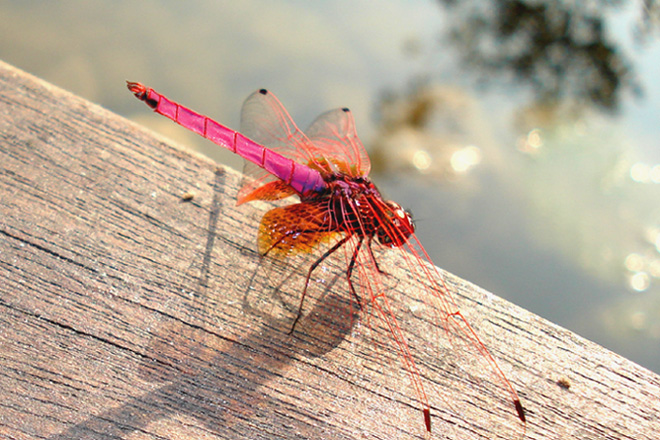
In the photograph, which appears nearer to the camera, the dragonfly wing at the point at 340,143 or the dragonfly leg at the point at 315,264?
the dragonfly leg at the point at 315,264

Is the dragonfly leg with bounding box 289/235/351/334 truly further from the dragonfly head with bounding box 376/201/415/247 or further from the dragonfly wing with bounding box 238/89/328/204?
the dragonfly wing with bounding box 238/89/328/204

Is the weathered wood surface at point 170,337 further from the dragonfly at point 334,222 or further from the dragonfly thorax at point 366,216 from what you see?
the dragonfly thorax at point 366,216

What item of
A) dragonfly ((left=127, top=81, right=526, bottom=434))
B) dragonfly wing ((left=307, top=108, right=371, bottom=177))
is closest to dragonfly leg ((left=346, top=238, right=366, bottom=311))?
dragonfly ((left=127, top=81, right=526, bottom=434))

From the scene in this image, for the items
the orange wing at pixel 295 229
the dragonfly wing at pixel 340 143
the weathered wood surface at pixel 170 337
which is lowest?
the weathered wood surface at pixel 170 337

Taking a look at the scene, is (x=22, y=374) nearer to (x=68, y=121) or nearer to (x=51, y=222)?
(x=51, y=222)

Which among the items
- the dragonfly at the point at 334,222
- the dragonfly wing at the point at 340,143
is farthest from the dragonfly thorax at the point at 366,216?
the dragonfly wing at the point at 340,143

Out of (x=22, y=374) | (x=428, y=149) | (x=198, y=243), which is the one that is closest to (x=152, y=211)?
(x=198, y=243)
